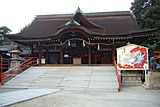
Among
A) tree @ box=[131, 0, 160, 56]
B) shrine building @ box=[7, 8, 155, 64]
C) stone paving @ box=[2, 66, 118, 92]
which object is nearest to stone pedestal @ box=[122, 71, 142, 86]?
stone paving @ box=[2, 66, 118, 92]

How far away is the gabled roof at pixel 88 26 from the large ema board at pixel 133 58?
3.79 metres

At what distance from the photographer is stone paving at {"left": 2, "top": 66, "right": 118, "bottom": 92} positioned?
8.76 metres

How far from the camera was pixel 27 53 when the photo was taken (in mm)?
21656

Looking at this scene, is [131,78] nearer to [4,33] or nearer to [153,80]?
[153,80]

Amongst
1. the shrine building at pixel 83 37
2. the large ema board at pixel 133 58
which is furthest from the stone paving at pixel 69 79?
the shrine building at pixel 83 37

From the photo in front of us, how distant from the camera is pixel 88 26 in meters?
16.1

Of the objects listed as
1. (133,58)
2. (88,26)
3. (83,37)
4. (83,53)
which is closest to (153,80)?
(133,58)

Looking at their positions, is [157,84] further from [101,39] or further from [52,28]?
[52,28]

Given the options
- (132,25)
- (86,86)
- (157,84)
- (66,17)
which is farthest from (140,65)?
(66,17)

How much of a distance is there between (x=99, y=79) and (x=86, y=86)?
52.6 inches

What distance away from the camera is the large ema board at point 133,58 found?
9564mm

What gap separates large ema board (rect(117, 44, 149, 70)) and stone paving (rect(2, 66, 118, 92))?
43.1 inches

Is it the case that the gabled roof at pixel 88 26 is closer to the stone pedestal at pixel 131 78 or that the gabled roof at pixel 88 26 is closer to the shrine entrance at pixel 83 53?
the shrine entrance at pixel 83 53

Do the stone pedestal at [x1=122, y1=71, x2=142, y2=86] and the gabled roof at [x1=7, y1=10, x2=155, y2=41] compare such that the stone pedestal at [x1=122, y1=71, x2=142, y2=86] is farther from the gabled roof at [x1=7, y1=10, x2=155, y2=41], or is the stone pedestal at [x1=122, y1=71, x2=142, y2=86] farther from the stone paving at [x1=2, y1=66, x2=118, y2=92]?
the gabled roof at [x1=7, y1=10, x2=155, y2=41]
